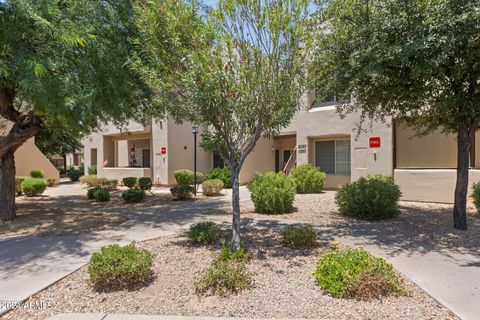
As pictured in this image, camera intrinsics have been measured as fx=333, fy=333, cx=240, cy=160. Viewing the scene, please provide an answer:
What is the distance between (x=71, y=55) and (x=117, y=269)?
4.99 m

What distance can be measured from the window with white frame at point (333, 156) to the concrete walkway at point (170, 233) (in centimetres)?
819

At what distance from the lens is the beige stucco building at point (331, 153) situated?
12.4 m

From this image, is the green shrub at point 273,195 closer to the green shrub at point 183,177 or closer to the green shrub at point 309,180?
the green shrub at point 309,180

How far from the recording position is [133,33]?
26.7 feet

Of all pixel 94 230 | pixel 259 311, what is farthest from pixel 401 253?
pixel 94 230

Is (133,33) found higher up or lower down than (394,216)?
higher up

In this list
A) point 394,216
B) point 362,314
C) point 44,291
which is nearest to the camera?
point 362,314

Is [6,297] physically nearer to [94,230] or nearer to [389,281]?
[94,230]

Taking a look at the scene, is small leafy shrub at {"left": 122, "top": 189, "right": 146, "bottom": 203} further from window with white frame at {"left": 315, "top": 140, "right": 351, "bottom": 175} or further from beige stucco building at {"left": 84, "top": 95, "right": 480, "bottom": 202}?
window with white frame at {"left": 315, "top": 140, "right": 351, "bottom": 175}

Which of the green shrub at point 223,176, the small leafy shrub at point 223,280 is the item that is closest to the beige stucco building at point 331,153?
the green shrub at point 223,176

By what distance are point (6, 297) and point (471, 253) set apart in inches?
288

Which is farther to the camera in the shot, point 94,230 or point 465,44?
point 94,230

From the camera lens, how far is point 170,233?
25.1ft

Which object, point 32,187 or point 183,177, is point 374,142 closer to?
point 183,177
